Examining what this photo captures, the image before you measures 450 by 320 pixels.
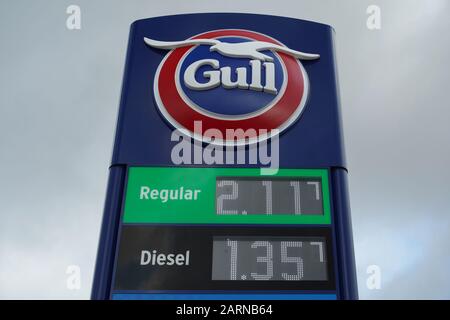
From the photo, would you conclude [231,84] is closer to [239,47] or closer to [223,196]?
[239,47]

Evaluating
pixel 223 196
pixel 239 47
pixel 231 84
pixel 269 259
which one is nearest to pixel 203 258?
pixel 269 259

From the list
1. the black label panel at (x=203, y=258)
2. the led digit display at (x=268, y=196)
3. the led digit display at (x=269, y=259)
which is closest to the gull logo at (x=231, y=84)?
the led digit display at (x=268, y=196)

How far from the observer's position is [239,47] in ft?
29.6

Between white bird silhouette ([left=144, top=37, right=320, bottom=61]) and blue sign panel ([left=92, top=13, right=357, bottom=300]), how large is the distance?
0.02 meters

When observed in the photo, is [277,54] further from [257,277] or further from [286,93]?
[257,277]

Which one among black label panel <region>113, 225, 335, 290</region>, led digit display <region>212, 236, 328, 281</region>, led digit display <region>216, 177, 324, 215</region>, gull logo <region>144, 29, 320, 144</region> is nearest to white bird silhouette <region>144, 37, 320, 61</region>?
gull logo <region>144, 29, 320, 144</region>

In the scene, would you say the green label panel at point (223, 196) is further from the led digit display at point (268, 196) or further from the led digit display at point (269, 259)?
the led digit display at point (269, 259)

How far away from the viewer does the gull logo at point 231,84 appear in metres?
8.19

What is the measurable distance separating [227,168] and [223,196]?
46 cm

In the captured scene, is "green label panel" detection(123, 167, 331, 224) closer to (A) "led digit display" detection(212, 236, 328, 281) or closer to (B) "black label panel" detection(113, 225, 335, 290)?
(B) "black label panel" detection(113, 225, 335, 290)

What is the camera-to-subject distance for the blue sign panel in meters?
6.51

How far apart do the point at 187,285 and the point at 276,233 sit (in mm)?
1231

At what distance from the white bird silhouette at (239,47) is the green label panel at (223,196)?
230 centimetres

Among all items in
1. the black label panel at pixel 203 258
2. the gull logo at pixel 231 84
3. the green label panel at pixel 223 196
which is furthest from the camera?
the gull logo at pixel 231 84
